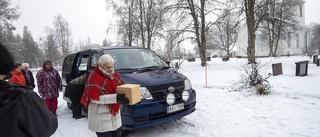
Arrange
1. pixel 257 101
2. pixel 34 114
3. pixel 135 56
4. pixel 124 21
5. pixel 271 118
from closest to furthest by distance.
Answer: pixel 34 114 < pixel 271 118 < pixel 135 56 < pixel 257 101 < pixel 124 21

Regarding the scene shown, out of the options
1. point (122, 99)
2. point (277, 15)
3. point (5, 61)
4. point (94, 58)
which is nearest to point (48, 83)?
point (94, 58)

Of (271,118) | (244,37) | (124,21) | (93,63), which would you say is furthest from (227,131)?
(244,37)

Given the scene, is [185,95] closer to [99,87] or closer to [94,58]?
[99,87]

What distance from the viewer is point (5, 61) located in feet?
4.73

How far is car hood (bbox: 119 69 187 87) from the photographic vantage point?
3.98 meters

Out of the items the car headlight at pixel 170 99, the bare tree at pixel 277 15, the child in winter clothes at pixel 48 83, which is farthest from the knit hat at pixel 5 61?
the bare tree at pixel 277 15

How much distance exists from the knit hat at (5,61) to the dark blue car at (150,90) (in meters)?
2.45

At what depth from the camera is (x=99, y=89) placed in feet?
9.20

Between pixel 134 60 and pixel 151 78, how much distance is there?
43.7 inches

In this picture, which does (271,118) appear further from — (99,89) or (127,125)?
(99,89)

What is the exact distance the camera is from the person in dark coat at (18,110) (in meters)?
1.34

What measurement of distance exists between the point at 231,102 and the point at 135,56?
3323mm

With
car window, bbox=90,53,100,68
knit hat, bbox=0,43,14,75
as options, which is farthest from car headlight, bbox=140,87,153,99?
knit hat, bbox=0,43,14,75

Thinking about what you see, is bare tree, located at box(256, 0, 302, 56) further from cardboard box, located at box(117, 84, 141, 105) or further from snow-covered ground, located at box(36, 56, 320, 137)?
cardboard box, located at box(117, 84, 141, 105)
